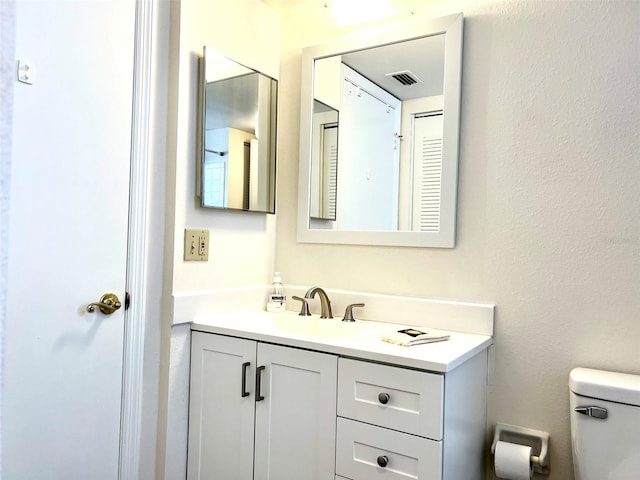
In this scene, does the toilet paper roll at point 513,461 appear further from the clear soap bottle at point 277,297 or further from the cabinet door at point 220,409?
the clear soap bottle at point 277,297

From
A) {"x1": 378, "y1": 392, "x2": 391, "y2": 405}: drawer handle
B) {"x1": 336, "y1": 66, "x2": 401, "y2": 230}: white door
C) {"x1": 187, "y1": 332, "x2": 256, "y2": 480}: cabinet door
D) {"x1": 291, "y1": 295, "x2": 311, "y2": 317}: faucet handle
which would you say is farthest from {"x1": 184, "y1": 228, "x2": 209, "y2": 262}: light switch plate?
{"x1": 378, "y1": 392, "x2": 391, "y2": 405}: drawer handle

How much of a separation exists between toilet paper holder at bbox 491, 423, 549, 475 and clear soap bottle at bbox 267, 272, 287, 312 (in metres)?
0.91

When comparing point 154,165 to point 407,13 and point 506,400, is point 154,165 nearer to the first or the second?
point 407,13

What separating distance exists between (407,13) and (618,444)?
1575 mm

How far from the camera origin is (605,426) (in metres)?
1.32

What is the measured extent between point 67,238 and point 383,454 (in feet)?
3.53

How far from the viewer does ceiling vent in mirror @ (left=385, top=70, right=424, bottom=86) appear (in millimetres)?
1786

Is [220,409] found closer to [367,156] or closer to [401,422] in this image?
[401,422]

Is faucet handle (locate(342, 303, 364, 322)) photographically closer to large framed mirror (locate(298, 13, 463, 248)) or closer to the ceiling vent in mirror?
large framed mirror (locate(298, 13, 463, 248))

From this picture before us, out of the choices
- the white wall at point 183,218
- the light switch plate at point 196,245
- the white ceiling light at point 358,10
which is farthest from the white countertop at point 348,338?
the white ceiling light at point 358,10

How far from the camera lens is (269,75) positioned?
2.02 metres

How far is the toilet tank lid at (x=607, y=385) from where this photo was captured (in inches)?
50.9

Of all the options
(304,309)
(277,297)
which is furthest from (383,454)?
(277,297)

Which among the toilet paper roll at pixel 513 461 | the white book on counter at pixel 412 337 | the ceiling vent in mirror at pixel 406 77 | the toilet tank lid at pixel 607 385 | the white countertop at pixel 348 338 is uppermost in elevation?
the ceiling vent in mirror at pixel 406 77
